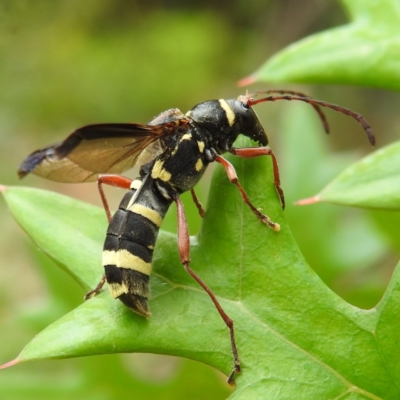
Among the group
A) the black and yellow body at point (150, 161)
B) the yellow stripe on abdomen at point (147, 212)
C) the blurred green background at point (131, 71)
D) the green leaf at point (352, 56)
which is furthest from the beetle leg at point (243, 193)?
the blurred green background at point (131, 71)

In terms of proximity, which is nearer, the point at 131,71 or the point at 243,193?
the point at 243,193

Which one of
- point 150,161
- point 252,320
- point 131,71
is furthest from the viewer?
point 131,71

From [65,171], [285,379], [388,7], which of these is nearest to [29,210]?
[65,171]

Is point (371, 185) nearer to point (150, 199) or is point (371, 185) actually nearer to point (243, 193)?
point (243, 193)

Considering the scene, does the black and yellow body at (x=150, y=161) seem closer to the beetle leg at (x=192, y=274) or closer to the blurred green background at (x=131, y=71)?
the beetle leg at (x=192, y=274)

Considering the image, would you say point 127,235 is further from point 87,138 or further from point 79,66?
point 79,66

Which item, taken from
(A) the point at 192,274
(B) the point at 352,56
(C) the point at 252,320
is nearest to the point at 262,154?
(A) the point at 192,274

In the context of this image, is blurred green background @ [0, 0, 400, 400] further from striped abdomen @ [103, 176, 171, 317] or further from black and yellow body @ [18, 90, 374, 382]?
striped abdomen @ [103, 176, 171, 317]
